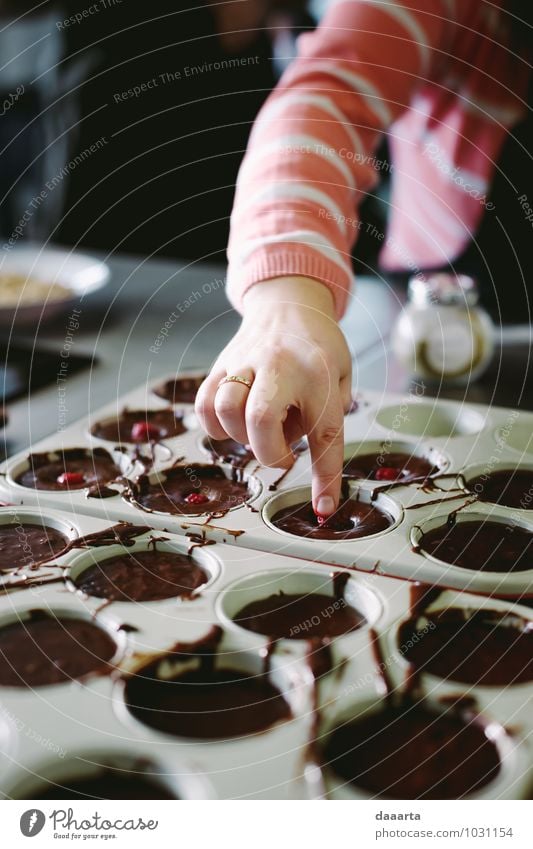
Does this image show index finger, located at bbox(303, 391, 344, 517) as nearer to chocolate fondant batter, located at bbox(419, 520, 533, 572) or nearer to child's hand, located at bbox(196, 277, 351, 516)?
child's hand, located at bbox(196, 277, 351, 516)

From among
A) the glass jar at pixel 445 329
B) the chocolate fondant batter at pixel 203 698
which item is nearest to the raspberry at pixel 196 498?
the chocolate fondant batter at pixel 203 698

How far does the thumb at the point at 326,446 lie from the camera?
Result: 1.03 metres

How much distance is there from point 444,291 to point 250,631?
0.84 m

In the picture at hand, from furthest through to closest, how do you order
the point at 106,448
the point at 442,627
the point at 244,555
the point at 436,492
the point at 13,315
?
the point at 13,315, the point at 106,448, the point at 436,492, the point at 244,555, the point at 442,627

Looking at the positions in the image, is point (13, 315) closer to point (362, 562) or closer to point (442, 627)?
point (362, 562)

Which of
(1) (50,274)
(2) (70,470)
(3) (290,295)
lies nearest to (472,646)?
(3) (290,295)

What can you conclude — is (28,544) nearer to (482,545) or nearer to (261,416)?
(261,416)

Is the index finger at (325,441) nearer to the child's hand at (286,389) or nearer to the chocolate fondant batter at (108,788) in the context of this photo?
the child's hand at (286,389)

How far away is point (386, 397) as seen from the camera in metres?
1.43

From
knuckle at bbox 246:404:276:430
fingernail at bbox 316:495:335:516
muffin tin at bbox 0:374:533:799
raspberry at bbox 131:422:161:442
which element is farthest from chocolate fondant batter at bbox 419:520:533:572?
raspberry at bbox 131:422:161:442

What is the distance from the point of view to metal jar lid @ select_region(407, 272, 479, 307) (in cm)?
151

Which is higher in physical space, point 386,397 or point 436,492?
point 386,397
